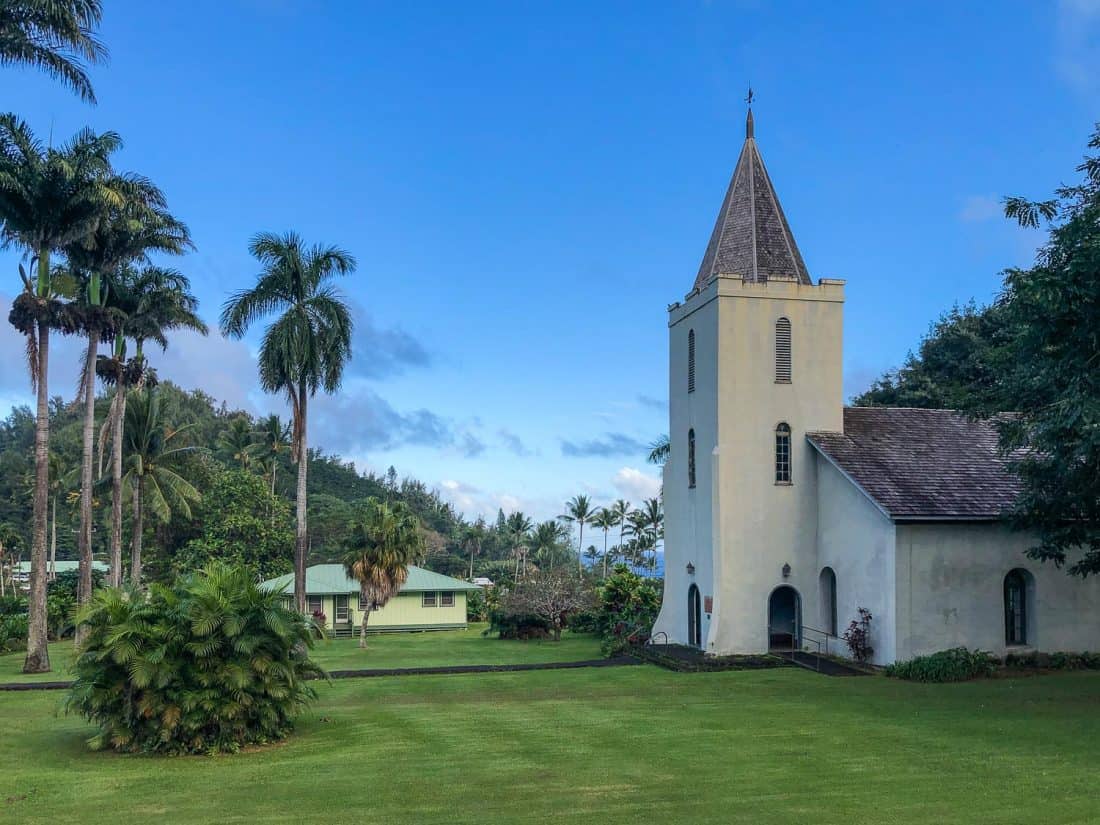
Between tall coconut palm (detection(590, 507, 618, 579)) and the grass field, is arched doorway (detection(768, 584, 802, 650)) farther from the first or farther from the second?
tall coconut palm (detection(590, 507, 618, 579))

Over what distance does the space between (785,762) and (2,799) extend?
33.2 ft

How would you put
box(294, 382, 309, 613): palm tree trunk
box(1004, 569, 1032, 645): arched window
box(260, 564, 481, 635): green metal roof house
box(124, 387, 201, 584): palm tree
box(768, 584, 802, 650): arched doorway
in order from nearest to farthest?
box(1004, 569, 1032, 645): arched window → box(768, 584, 802, 650): arched doorway → box(294, 382, 309, 613): palm tree trunk → box(124, 387, 201, 584): palm tree → box(260, 564, 481, 635): green metal roof house

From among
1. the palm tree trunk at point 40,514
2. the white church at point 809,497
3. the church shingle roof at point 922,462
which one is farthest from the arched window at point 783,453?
the palm tree trunk at point 40,514

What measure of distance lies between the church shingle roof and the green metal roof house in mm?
28530

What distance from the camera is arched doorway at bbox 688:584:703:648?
1134 inches

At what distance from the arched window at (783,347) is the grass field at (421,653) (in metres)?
11.0

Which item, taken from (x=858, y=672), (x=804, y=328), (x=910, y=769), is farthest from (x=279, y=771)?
(x=804, y=328)

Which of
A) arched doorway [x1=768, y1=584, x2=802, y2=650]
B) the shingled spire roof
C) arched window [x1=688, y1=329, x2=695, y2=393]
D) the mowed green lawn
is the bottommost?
the mowed green lawn

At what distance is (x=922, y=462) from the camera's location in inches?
1047

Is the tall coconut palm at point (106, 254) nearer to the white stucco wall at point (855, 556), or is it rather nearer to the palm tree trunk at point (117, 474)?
the palm tree trunk at point (117, 474)

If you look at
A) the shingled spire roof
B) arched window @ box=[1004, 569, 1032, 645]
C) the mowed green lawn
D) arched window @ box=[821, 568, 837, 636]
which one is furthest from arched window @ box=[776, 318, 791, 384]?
the mowed green lawn

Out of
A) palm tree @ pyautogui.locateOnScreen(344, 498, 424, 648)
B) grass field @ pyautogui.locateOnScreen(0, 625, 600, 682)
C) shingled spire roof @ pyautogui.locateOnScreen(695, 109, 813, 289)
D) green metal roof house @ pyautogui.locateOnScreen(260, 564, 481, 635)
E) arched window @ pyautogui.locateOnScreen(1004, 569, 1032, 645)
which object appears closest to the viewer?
arched window @ pyautogui.locateOnScreen(1004, 569, 1032, 645)

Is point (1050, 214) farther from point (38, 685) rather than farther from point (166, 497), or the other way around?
point (166, 497)

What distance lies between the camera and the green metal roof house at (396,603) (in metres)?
49.8
